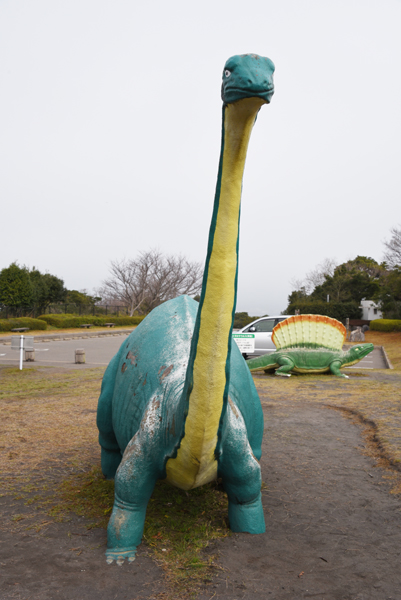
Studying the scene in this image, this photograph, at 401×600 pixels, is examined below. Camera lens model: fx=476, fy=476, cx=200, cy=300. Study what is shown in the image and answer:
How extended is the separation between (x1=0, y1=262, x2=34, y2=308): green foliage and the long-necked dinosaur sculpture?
2736 cm

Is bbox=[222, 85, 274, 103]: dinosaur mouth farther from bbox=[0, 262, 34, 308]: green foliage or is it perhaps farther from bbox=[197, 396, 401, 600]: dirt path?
bbox=[0, 262, 34, 308]: green foliage

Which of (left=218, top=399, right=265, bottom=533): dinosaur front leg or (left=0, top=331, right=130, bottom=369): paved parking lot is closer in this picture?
(left=218, top=399, right=265, bottom=533): dinosaur front leg

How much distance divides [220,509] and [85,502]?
2.85 ft

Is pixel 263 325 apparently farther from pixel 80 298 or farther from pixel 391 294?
pixel 80 298

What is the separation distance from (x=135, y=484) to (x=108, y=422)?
0.92 meters

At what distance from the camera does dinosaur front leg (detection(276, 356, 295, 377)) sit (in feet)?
32.4

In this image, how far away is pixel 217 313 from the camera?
190 centimetres

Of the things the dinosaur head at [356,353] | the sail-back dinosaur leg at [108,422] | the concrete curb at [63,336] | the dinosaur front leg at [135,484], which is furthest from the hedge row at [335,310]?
the dinosaur front leg at [135,484]

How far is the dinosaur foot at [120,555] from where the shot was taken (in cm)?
228

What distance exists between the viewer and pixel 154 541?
2.47 m

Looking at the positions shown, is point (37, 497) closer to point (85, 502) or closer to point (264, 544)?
point (85, 502)

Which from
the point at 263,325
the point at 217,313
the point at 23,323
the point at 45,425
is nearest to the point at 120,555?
the point at 217,313

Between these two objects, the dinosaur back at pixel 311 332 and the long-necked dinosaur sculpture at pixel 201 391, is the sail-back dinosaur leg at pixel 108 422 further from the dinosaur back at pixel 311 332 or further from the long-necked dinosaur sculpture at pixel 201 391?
the dinosaur back at pixel 311 332

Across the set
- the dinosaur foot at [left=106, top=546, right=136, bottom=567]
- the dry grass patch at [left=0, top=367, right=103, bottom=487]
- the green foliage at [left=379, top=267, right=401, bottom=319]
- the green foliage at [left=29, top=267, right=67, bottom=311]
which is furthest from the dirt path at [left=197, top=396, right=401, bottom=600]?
the green foliage at [left=29, top=267, right=67, bottom=311]
